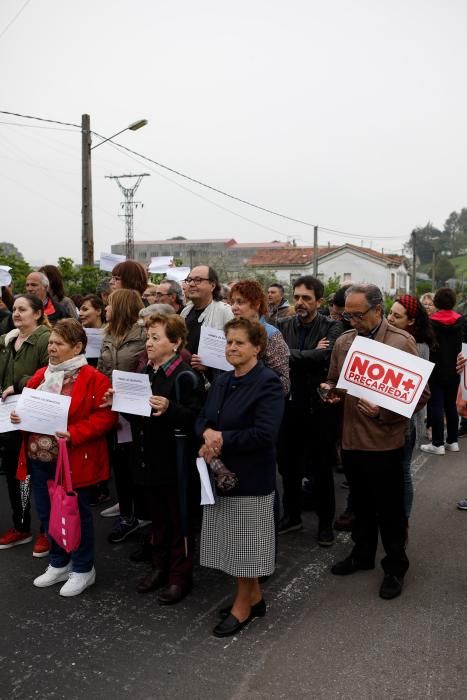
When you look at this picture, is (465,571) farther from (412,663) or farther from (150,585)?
(150,585)

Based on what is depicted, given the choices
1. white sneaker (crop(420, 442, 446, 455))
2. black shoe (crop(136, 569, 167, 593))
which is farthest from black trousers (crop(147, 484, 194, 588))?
white sneaker (crop(420, 442, 446, 455))

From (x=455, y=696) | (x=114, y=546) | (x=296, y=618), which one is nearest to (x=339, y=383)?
(x=296, y=618)

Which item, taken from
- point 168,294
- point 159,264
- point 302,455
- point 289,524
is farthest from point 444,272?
point 289,524

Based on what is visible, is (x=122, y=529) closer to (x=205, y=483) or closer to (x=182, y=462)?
(x=182, y=462)

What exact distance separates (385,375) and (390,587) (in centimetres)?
141

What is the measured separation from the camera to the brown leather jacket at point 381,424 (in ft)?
13.5

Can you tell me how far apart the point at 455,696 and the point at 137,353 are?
9.83 feet

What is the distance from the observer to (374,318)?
421cm

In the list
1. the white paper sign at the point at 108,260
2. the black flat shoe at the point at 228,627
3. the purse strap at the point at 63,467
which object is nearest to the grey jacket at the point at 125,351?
the purse strap at the point at 63,467

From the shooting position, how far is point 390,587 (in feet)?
→ 13.7

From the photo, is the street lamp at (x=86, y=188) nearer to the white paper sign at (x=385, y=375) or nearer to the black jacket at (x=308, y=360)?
the black jacket at (x=308, y=360)

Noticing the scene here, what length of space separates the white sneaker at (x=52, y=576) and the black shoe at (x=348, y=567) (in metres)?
1.89

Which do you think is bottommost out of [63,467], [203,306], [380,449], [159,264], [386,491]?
[386,491]

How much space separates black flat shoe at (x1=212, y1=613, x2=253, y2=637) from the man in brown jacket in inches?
40.7
